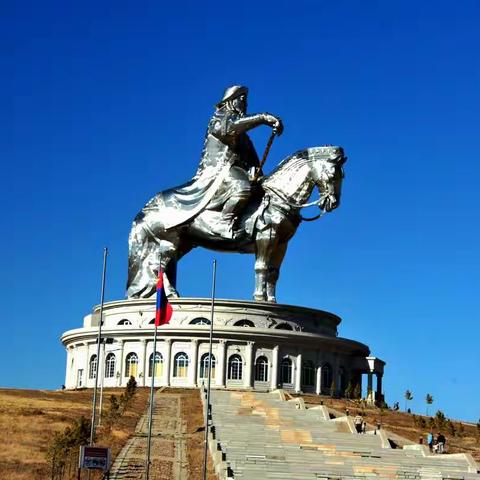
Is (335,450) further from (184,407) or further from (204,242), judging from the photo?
(204,242)

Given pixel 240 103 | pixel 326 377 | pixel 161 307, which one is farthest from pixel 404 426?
pixel 240 103

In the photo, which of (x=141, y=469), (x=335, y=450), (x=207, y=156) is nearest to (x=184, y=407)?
(x=335, y=450)

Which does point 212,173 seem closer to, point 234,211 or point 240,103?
point 234,211

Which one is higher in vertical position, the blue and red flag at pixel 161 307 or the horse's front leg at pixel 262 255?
the horse's front leg at pixel 262 255

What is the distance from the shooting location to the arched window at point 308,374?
67688 millimetres

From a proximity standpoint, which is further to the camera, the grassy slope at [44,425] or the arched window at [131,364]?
the arched window at [131,364]

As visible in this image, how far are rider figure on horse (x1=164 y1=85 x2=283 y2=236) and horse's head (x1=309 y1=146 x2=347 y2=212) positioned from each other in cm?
352

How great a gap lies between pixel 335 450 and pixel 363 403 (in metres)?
24.1

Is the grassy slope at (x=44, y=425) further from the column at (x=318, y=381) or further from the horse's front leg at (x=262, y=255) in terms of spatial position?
the column at (x=318, y=381)

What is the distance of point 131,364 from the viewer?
67.6 m

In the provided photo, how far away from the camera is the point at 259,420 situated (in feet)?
142

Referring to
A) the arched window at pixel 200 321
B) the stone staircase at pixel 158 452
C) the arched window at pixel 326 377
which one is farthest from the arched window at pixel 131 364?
the stone staircase at pixel 158 452

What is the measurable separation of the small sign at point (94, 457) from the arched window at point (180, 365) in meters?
37.3

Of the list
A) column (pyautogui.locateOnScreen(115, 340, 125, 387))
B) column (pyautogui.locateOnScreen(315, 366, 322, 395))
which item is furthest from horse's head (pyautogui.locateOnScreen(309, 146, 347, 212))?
column (pyautogui.locateOnScreen(115, 340, 125, 387))
